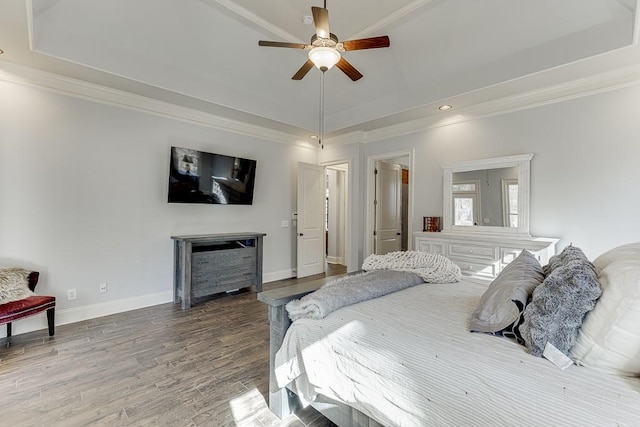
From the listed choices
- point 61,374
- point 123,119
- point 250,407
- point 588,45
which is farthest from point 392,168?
point 61,374

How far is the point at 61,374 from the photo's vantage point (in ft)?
7.66

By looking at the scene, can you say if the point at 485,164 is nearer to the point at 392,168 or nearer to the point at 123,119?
the point at 392,168

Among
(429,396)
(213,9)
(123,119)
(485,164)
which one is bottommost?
(429,396)

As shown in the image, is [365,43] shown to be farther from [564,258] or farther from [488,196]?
[488,196]

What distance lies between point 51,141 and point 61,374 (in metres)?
2.48

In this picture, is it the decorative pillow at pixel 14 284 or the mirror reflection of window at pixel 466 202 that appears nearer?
the decorative pillow at pixel 14 284

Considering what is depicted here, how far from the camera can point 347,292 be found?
178 cm

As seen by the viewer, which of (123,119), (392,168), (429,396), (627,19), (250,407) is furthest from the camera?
(392,168)

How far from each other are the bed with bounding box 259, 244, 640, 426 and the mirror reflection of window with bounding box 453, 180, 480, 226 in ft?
8.69

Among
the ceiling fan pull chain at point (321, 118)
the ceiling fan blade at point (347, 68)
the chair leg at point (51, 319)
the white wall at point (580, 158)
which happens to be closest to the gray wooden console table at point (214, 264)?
the chair leg at point (51, 319)

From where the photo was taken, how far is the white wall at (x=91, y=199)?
3096 millimetres

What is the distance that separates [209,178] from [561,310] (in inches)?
167

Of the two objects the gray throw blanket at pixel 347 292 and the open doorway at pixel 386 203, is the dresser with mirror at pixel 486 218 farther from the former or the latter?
the gray throw blanket at pixel 347 292

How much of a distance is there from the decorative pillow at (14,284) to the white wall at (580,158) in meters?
5.44
